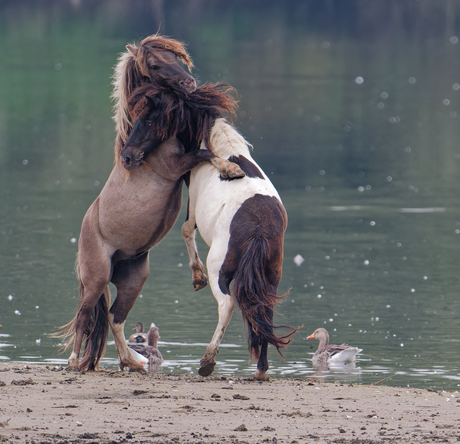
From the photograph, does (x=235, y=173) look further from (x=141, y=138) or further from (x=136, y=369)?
(x=136, y=369)

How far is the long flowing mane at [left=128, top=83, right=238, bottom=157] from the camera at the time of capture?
823 cm

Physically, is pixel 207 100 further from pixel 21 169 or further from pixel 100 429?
pixel 21 169

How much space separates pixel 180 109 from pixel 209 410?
2851 mm

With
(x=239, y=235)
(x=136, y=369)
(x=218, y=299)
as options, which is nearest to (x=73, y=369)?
(x=136, y=369)

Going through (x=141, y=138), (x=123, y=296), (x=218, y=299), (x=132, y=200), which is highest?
(x=141, y=138)

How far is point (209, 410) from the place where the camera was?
661cm

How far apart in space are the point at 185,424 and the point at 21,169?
89.5ft

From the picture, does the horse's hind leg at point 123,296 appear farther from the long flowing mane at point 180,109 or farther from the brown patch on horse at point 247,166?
the brown patch on horse at point 247,166

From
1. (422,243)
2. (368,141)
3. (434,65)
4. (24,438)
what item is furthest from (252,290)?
(434,65)

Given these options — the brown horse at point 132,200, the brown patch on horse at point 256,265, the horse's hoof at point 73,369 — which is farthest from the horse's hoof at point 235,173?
the horse's hoof at point 73,369

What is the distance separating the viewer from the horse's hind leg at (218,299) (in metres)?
7.62

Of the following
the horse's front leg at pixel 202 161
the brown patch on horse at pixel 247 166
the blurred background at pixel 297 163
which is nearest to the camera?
the horse's front leg at pixel 202 161

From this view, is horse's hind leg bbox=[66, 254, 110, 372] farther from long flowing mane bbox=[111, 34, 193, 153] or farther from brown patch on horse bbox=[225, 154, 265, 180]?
brown patch on horse bbox=[225, 154, 265, 180]

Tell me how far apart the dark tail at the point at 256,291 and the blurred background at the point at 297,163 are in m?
2.55
